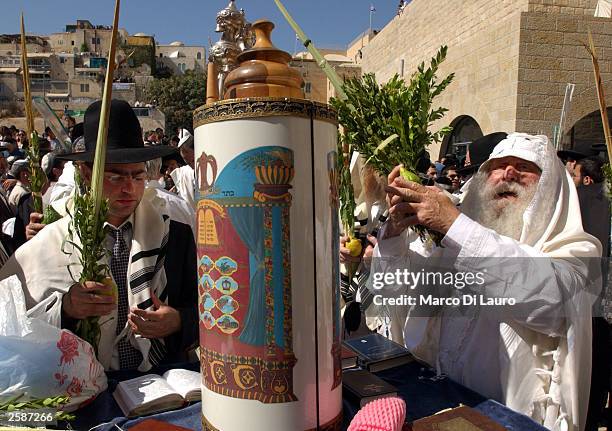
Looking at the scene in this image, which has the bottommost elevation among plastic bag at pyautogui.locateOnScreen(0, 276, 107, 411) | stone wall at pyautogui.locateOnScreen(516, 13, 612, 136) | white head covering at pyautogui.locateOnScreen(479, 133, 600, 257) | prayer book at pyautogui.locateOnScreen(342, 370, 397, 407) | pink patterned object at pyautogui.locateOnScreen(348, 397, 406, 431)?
prayer book at pyautogui.locateOnScreen(342, 370, 397, 407)

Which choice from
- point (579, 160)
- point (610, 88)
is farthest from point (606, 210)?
point (610, 88)

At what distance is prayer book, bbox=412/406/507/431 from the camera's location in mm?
1313

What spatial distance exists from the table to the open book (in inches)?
1.3

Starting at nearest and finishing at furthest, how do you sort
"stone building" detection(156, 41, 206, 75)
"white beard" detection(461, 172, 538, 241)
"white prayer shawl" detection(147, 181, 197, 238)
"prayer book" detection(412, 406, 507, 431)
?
"prayer book" detection(412, 406, 507, 431), "white beard" detection(461, 172, 538, 241), "white prayer shawl" detection(147, 181, 197, 238), "stone building" detection(156, 41, 206, 75)

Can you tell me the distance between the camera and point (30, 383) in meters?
1.40

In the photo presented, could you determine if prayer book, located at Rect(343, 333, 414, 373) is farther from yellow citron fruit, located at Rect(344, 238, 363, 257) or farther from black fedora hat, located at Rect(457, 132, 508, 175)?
black fedora hat, located at Rect(457, 132, 508, 175)

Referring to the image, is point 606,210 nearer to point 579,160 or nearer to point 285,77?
point 579,160

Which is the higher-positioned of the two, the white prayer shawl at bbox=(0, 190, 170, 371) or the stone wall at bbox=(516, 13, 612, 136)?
the stone wall at bbox=(516, 13, 612, 136)

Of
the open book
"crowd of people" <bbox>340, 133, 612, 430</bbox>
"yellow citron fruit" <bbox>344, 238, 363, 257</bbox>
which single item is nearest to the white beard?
"crowd of people" <bbox>340, 133, 612, 430</bbox>

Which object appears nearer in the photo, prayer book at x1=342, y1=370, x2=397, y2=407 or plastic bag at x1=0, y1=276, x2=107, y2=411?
plastic bag at x1=0, y1=276, x2=107, y2=411

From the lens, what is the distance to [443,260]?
89.0 inches

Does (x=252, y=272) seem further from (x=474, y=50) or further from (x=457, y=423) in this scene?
(x=474, y=50)

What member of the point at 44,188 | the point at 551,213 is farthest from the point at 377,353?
the point at 44,188

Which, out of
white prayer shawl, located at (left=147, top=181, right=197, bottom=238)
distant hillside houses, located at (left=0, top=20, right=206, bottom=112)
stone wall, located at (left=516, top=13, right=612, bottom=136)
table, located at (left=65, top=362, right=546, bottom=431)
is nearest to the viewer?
table, located at (left=65, top=362, right=546, bottom=431)
